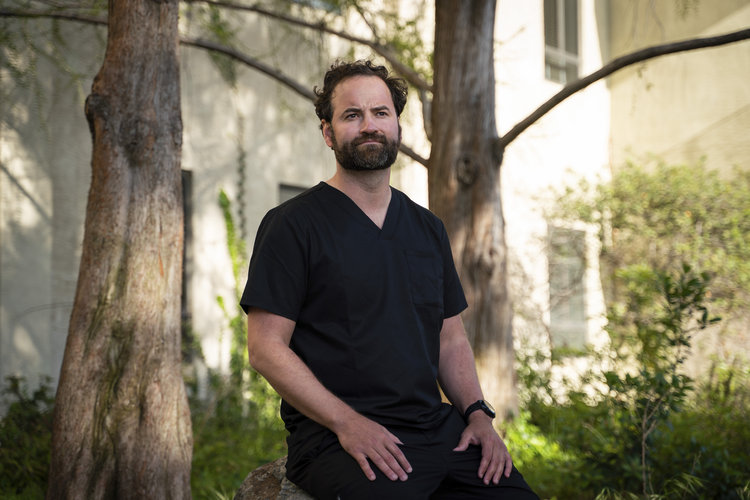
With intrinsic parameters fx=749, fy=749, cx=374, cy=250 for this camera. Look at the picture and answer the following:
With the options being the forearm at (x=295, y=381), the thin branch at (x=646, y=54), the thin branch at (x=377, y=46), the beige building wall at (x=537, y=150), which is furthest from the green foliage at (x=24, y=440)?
the beige building wall at (x=537, y=150)

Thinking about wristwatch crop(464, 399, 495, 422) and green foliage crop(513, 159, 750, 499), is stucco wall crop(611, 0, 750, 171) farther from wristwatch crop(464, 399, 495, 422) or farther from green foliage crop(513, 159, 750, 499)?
wristwatch crop(464, 399, 495, 422)

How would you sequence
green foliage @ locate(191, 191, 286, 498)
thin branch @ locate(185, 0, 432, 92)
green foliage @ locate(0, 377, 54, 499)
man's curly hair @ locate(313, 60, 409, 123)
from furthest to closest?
1. thin branch @ locate(185, 0, 432, 92)
2. green foliage @ locate(191, 191, 286, 498)
3. green foliage @ locate(0, 377, 54, 499)
4. man's curly hair @ locate(313, 60, 409, 123)

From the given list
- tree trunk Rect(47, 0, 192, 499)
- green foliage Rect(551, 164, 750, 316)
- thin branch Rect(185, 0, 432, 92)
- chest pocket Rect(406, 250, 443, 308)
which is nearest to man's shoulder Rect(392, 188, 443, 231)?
chest pocket Rect(406, 250, 443, 308)

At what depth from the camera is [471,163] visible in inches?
224

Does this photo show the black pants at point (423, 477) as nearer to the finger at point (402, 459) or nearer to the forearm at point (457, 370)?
the finger at point (402, 459)

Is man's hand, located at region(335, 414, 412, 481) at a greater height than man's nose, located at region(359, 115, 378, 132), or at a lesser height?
lesser

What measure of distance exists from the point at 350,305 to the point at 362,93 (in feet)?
2.36

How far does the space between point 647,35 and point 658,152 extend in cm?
193

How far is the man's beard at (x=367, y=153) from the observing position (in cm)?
249

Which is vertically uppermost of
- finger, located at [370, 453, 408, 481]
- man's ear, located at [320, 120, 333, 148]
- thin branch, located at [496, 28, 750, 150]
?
thin branch, located at [496, 28, 750, 150]

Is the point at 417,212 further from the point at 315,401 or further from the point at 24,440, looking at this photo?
the point at 24,440

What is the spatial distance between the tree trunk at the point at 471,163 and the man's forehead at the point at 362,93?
3.21m

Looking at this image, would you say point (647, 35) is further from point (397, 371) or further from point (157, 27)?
point (397, 371)

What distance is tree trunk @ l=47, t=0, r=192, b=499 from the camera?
3.72m
